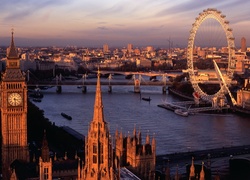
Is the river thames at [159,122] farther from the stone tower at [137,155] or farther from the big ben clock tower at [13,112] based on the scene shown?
the big ben clock tower at [13,112]

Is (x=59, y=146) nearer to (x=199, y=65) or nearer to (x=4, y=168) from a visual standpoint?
(x=4, y=168)

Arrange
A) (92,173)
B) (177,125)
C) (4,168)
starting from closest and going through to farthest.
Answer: (92,173)
(4,168)
(177,125)

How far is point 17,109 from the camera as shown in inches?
525

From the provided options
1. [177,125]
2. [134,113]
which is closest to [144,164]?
[177,125]

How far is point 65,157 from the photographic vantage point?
12797mm

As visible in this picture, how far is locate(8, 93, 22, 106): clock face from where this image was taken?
13180 mm

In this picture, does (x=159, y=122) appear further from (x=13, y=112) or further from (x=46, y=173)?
(x=46, y=173)

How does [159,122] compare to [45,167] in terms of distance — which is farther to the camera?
[159,122]

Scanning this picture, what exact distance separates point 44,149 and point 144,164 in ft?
7.72

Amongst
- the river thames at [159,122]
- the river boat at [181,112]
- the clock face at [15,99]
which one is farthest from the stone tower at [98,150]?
the river boat at [181,112]

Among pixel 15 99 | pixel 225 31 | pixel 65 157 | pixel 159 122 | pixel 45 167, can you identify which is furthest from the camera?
pixel 225 31

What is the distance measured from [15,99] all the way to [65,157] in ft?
7.04

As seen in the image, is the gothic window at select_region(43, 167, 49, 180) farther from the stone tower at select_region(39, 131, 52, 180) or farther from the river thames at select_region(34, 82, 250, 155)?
the river thames at select_region(34, 82, 250, 155)

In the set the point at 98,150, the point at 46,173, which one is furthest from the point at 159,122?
the point at 98,150
